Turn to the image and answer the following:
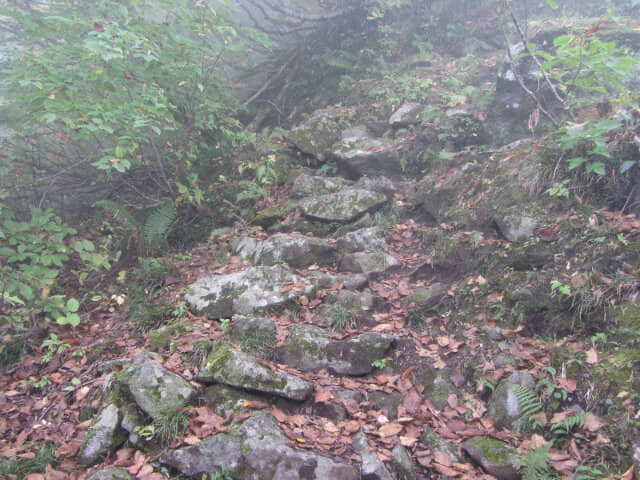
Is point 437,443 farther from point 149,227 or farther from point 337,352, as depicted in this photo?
point 149,227

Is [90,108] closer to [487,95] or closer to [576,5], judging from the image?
[487,95]

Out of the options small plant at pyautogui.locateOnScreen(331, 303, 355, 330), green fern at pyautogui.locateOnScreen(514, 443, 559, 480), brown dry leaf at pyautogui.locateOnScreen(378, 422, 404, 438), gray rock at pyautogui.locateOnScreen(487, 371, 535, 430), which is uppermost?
green fern at pyautogui.locateOnScreen(514, 443, 559, 480)

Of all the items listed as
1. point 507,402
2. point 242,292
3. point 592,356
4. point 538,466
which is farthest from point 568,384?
point 242,292

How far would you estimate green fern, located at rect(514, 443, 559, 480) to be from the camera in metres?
2.62

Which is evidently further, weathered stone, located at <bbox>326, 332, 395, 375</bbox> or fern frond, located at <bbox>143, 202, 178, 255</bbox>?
fern frond, located at <bbox>143, 202, 178, 255</bbox>

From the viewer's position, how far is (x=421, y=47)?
1070 cm

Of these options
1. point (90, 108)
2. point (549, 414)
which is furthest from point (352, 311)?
point (90, 108)

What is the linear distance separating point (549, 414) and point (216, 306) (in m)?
4.26

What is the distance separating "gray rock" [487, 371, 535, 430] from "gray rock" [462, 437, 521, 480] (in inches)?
10.6

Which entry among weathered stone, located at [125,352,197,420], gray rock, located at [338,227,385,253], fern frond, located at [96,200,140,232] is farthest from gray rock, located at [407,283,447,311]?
fern frond, located at [96,200,140,232]

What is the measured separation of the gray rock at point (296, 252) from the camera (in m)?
6.22

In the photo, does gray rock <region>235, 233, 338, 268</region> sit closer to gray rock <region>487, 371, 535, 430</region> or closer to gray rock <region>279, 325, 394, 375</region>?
gray rock <region>279, 325, 394, 375</region>

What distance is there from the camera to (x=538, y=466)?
2.64m

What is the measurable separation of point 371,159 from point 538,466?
6438 mm
